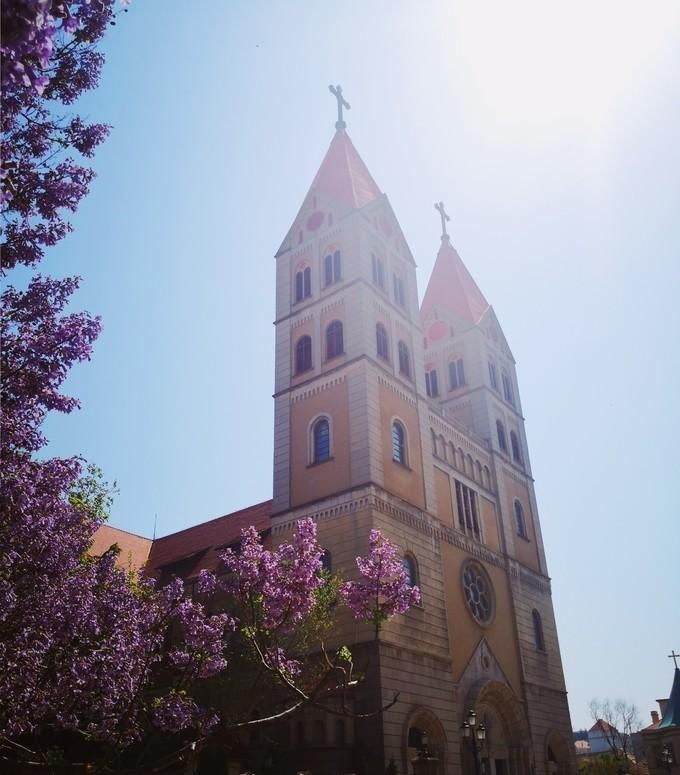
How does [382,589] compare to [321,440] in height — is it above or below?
below

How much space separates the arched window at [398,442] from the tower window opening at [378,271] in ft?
21.9

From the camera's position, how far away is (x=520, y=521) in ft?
114

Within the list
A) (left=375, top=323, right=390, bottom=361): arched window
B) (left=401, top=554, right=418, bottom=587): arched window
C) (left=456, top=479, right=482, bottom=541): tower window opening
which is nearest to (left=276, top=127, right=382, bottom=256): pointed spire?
(left=375, top=323, right=390, bottom=361): arched window

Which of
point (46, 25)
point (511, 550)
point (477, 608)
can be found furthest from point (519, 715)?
point (46, 25)

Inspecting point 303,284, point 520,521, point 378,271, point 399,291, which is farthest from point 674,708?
point 303,284

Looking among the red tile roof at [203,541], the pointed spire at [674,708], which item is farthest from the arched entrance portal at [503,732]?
the pointed spire at [674,708]

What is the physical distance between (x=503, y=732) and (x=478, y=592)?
16.7 ft

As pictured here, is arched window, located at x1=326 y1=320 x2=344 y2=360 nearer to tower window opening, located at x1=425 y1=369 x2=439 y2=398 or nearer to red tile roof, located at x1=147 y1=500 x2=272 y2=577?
red tile roof, located at x1=147 y1=500 x2=272 y2=577

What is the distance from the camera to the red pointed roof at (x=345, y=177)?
33.5 metres

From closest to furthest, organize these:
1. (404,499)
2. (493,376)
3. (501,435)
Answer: (404,499)
(501,435)
(493,376)

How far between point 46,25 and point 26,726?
9.80 metres

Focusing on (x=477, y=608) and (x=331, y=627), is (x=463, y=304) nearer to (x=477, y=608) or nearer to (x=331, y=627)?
(x=477, y=608)

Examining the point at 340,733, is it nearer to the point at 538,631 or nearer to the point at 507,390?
the point at 538,631

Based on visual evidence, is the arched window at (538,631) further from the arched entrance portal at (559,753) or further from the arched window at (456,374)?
the arched window at (456,374)
